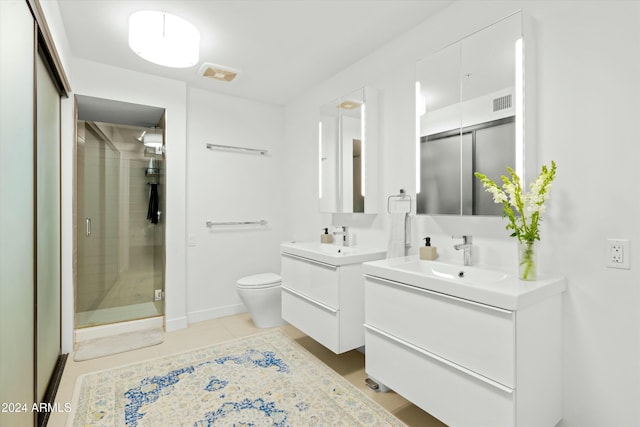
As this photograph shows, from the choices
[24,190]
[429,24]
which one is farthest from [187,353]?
[429,24]

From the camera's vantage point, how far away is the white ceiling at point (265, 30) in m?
2.04

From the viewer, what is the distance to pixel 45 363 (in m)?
2.09

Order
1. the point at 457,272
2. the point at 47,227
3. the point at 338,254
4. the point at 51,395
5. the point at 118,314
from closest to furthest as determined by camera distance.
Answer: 1. the point at 457,272
2. the point at 51,395
3. the point at 47,227
4. the point at 338,254
5. the point at 118,314

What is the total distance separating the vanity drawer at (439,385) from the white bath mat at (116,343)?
82.7 inches

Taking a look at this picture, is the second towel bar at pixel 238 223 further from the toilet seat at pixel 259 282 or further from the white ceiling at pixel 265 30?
the white ceiling at pixel 265 30

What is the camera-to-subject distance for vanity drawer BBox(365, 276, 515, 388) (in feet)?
4.18

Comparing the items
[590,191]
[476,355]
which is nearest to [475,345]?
[476,355]

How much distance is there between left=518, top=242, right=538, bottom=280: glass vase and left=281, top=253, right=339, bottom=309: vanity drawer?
3.57 feet

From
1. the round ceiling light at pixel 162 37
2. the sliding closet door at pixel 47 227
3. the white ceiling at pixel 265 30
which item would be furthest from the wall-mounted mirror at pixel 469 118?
the sliding closet door at pixel 47 227

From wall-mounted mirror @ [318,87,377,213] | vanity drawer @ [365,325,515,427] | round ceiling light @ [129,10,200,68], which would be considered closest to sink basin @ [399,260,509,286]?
vanity drawer @ [365,325,515,427]

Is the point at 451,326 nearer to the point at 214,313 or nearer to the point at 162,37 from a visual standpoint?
the point at 162,37

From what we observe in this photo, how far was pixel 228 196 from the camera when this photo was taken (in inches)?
143

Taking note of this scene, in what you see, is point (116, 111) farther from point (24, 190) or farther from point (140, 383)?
point (140, 383)

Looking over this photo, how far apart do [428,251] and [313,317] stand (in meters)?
0.99
